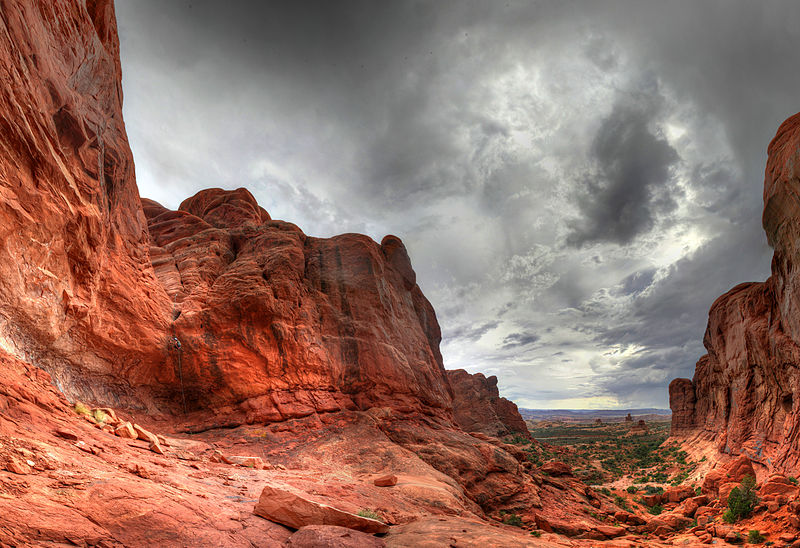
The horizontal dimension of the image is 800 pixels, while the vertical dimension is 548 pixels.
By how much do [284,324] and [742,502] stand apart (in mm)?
25684

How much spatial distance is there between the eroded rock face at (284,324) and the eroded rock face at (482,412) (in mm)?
37685

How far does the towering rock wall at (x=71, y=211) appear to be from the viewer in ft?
33.3

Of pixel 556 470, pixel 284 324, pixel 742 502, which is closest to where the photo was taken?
pixel 742 502

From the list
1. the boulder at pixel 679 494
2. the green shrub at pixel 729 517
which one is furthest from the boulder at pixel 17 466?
the boulder at pixel 679 494

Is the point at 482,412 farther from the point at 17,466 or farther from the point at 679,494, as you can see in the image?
the point at 17,466

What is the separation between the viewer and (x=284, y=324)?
893 inches

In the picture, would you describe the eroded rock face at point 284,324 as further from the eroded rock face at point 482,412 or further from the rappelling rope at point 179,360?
the eroded rock face at point 482,412

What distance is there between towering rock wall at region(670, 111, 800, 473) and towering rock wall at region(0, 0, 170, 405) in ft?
109

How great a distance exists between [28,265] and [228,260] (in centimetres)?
1629

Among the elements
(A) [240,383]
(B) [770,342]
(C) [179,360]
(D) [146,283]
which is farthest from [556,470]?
(D) [146,283]

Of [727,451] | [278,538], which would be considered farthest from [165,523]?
[727,451]

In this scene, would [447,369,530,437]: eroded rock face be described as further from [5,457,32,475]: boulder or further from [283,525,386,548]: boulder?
[5,457,32,475]: boulder

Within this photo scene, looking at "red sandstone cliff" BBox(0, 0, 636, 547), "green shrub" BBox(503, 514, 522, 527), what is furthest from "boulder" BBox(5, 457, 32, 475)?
"green shrub" BBox(503, 514, 522, 527)

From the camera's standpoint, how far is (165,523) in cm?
562
